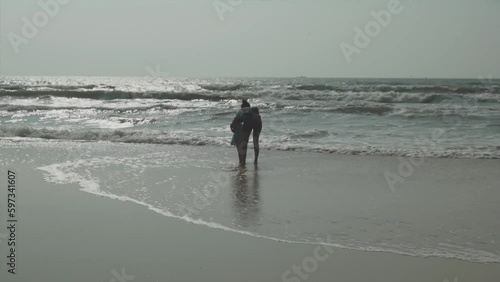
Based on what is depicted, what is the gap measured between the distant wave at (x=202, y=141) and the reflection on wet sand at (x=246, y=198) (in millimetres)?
3500

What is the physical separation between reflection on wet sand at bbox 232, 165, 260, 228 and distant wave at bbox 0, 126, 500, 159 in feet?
11.5

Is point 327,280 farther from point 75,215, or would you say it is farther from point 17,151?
point 17,151

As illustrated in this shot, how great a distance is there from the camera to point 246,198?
24.8 feet

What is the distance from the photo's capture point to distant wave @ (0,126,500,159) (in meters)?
12.4

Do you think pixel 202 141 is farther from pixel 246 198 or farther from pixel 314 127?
pixel 246 198

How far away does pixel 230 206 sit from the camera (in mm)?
7059

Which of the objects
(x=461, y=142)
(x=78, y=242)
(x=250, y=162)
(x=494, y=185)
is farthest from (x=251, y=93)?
(x=78, y=242)

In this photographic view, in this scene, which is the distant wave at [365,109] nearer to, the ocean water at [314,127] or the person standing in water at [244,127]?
the ocean water at [314,127]

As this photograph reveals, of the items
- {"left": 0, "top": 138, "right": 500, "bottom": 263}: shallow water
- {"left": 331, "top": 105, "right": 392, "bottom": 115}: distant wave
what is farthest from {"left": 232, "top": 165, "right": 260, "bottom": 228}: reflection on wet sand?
{"left": 331, "top": 105, "right": 392, "bottom": 115}: distant wave

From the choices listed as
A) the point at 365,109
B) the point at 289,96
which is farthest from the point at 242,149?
the point at 289,96

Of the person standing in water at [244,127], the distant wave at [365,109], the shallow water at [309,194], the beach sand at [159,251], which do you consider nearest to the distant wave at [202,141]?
the shallow water at [309,194]

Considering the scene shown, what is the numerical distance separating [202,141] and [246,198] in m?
7.52

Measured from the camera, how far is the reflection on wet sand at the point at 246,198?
636cm

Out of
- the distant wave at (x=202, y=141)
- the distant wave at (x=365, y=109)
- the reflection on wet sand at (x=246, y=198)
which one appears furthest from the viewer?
the distant wave at (x=365, y=109)
